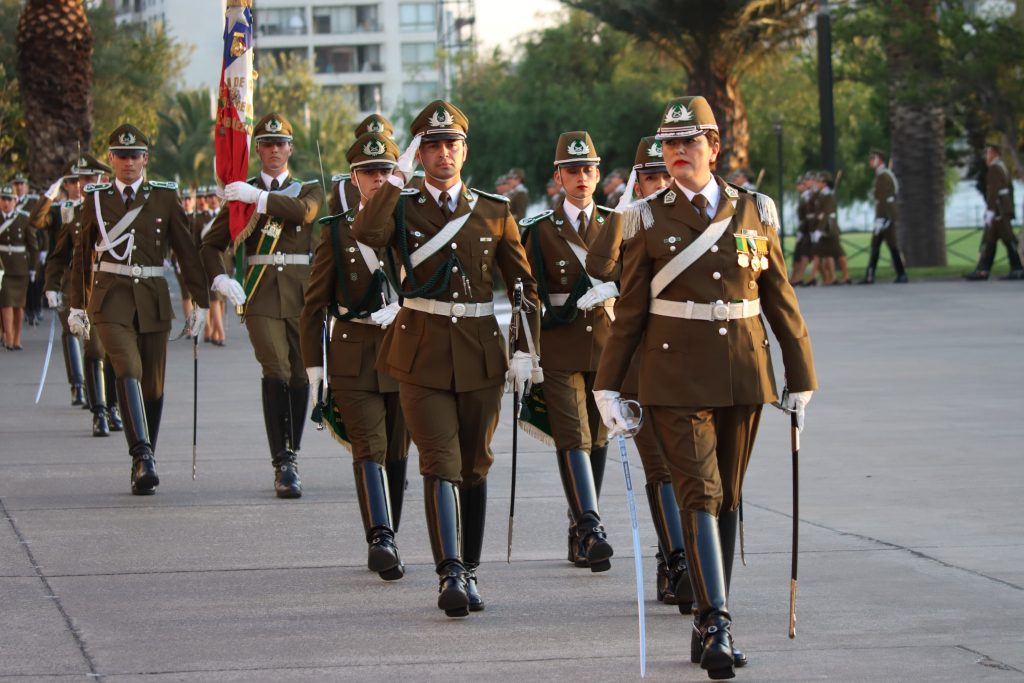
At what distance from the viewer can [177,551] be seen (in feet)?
30.8

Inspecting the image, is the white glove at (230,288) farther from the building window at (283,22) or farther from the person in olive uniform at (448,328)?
the building window at (283,22)

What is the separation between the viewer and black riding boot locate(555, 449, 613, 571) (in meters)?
8.64

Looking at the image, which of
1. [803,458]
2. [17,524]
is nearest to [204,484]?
[17,524]

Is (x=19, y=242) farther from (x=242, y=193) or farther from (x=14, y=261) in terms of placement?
(x=242, y=193)

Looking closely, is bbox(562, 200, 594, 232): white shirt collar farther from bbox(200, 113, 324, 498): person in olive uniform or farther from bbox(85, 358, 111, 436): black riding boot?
bbox(85, 358, 111, 436): black riding boot

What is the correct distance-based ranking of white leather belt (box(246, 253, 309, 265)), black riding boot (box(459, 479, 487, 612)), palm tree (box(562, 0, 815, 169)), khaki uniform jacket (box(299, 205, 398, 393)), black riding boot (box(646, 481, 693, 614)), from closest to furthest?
black riding boot (box(646, 481, 693, 614)), black riding boot (box(459, 479, 487, 612)), khaki uniform jacket (box(299, 205, 398, 393)), white leather belt (box(246, 253, 309, 265)), palm tree (box(562, 0, 815, 169))

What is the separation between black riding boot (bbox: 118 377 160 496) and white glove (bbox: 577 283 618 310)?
12.3 ft

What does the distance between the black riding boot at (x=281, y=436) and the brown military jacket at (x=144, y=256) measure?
0.78 meters

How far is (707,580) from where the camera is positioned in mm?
6555

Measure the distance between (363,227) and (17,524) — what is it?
3.54m

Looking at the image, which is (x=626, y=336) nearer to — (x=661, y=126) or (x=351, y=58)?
(x=661, y=126)

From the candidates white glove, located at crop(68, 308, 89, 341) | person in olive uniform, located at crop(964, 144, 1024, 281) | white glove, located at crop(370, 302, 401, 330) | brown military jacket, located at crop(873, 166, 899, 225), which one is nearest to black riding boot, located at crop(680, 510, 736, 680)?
white glove, located at crop(370, 302, 401, 330)

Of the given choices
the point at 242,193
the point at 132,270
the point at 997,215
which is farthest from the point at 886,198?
the point at 242,193

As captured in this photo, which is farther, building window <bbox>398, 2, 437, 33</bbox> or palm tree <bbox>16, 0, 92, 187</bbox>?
building window <bbox>398, 2, 437, 33</bbox>
